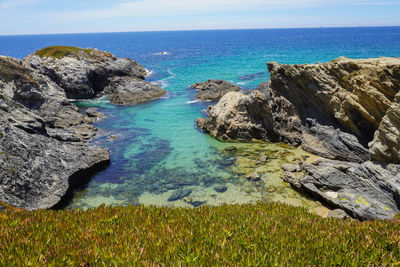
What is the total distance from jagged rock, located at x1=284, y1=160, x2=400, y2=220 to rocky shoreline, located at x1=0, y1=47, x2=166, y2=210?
1689cm


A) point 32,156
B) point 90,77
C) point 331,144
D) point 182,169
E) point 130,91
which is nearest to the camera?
point 32,156

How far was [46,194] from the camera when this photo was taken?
57.5ft

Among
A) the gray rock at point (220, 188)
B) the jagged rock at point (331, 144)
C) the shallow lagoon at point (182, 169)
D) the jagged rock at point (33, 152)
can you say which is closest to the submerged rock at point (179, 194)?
the shallow lagoon at point (182, 169)

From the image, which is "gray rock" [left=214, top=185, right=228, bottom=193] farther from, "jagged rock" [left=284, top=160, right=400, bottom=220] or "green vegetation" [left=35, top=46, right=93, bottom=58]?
"green vegetation" [left=35, top=46, right=93, bottom=58]

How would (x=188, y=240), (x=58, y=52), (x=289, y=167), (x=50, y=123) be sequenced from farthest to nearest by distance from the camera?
(x=58, y=52)
(x=50, y=123)
(x=289, y=167)
(x=188, y=240)

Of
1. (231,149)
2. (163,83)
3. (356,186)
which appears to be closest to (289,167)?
(356,186)

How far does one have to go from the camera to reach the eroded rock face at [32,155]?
16.6 metres

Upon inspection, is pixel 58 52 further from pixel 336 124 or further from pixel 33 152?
pixel 336 124

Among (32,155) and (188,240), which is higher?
(188,240)

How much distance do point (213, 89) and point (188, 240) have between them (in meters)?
46.8

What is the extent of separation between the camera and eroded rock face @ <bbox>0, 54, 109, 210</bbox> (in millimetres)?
16578

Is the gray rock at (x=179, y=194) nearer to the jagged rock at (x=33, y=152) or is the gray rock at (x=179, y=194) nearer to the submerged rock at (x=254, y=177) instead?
the submerged rock at (x=254, y=177)

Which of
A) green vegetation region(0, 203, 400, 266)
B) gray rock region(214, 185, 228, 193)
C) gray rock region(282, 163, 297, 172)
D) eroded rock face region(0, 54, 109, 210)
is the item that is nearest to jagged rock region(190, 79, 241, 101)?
eroded rock face region(0, 54, 109, 210)

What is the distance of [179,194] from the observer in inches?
761
